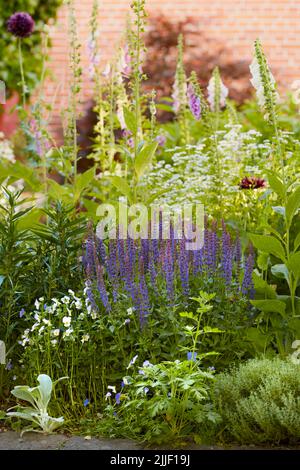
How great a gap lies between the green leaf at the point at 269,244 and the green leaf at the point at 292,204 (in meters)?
0.13

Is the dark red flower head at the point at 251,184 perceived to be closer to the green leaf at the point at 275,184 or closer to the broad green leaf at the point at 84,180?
the green leaf at the point at 275,184

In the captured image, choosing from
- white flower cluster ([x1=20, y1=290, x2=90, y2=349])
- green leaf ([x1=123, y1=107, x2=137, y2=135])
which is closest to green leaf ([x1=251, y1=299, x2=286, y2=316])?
white flower cluster ([x1=20, y1=290, x2=90, y2=349])

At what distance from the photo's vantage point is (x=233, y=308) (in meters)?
3.77

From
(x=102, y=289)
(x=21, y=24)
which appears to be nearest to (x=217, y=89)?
(x=21, y=24)

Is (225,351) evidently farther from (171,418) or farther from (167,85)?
(167,85)

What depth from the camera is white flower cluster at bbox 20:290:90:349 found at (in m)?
3.58

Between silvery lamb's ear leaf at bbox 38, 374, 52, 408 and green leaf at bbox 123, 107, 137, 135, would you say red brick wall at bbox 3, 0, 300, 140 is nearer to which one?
green leaf at bbox 123, 107, 137, 135

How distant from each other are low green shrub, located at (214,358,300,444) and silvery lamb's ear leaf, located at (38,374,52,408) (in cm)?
69

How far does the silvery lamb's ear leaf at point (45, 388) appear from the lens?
11.1ft

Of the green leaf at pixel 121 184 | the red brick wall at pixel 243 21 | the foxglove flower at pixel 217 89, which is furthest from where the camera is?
the red brick wall at pixel 243 21

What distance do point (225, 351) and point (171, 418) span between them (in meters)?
0.59

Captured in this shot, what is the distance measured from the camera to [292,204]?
12.5 ft

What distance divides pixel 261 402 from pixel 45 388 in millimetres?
903

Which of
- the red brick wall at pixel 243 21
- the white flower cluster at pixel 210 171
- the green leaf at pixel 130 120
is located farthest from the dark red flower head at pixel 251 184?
the red brick wall at pixel 243 21
